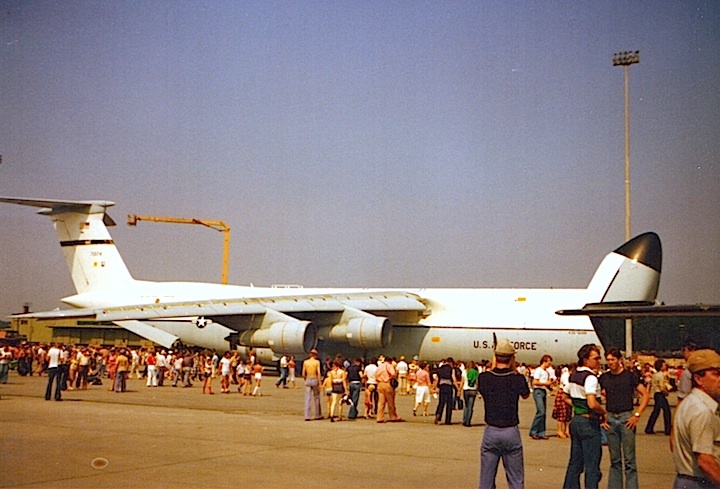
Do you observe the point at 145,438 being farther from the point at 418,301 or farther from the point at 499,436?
the point at 418,301

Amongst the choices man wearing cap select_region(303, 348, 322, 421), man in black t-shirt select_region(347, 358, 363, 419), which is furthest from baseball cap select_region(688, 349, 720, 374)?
man in black t-shirt select_region(347, 358, 363, 419)

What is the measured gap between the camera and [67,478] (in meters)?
8.05

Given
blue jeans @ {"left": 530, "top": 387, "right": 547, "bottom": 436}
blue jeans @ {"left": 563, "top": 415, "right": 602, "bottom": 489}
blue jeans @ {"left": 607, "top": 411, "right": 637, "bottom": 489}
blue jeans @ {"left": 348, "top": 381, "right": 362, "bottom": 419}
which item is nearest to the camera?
blue jeans @ {"left": 563, "top": 415, "right": 602, "bottom": 489}

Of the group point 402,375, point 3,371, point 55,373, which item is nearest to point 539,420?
point 55,373

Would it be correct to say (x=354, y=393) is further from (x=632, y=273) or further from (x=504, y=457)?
(x=632, y=273)

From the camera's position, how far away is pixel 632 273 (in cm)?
2548

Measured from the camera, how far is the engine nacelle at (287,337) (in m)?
27.5

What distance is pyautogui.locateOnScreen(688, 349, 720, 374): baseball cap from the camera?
472 centimetres

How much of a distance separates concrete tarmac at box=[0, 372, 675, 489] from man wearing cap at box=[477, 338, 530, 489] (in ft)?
6.15

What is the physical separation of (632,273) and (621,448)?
738 inches

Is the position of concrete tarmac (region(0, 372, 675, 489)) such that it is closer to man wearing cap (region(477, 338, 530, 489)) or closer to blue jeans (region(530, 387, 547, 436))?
blue jeans (region(530, 387, 547, 436))

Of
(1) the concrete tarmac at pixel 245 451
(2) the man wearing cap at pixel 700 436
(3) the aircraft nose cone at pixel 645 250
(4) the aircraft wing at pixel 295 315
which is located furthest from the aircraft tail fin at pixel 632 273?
(2) the man wearing cap at pixel 700 436

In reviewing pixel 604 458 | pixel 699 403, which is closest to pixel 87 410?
pixel 604 458

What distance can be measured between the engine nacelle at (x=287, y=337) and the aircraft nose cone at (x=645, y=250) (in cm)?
1128
